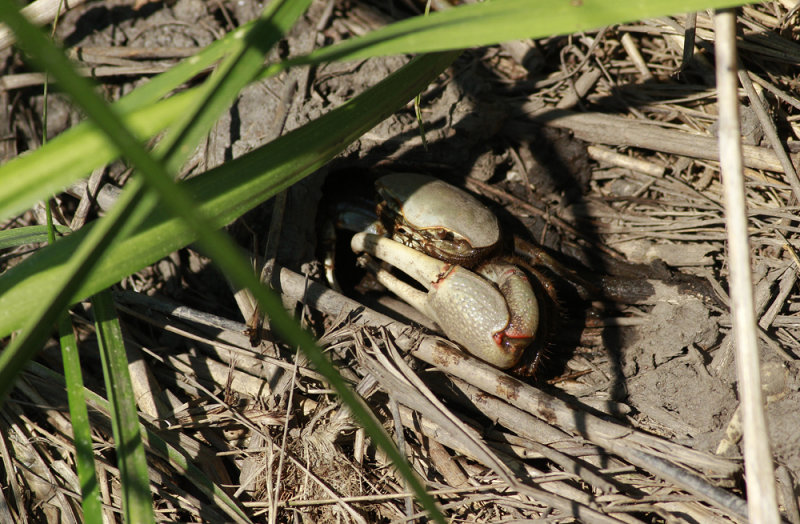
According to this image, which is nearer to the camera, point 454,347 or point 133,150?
point 133,150

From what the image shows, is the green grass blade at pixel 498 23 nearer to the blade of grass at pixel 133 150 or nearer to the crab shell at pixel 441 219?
the blade of grass at pixel 133 150

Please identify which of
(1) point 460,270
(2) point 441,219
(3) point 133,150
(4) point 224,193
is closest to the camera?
(3) point 133,150

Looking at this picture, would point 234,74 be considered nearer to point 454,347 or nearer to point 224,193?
point 224,193

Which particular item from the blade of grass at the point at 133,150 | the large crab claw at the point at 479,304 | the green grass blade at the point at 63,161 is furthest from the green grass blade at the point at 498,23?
the large crab claw at the point at 479,304

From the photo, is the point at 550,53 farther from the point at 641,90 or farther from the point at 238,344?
the point at 238,344

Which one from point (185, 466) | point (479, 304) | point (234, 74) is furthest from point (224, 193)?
point (479, 304)
